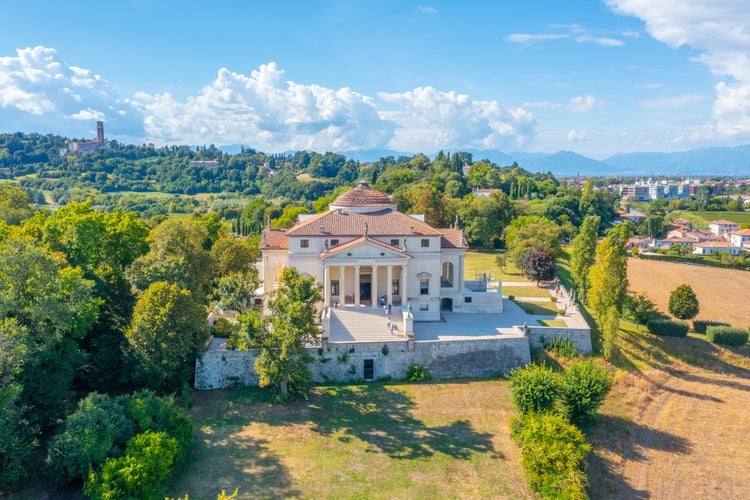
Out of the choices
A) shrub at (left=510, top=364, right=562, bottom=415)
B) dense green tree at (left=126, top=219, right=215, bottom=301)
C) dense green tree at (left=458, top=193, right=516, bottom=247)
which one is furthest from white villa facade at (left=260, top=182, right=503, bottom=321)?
dense green tree at (left=458, top=193, right=516, bottom=247)

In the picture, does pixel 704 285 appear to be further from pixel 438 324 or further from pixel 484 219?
pixel 438 324

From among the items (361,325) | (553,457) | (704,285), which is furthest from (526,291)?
(704,285)

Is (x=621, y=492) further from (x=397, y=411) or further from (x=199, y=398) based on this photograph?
(x=199, y=398)

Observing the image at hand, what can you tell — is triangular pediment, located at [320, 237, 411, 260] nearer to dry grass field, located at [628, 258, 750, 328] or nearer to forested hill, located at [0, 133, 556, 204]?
dry grass field, located at [628, 258, 750, 328]

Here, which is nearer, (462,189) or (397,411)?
(397,411)

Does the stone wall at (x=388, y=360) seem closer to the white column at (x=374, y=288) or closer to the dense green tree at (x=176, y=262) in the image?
the dense green tree at (x=176, y=262)

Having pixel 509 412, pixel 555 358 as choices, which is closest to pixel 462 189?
pixel 555 358

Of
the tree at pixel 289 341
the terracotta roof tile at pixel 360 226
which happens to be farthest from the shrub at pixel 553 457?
the terracotta roof tile at pixel 360 226
